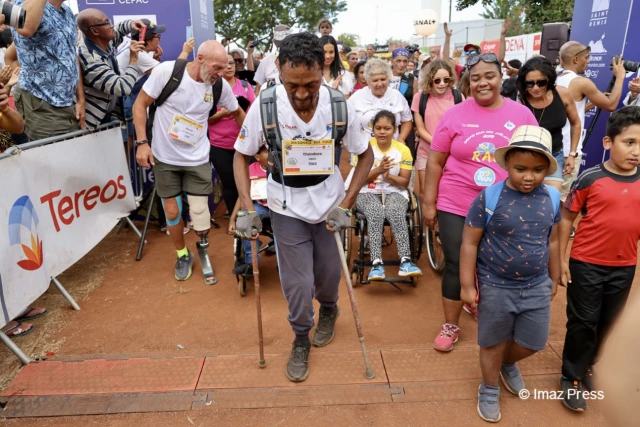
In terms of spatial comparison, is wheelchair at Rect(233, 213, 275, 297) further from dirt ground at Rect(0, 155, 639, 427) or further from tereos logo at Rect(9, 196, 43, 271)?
tereos logo at Rect(9, 196, 43, 271)

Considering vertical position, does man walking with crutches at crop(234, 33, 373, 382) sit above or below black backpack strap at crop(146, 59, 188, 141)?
below

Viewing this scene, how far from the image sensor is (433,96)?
5.01 meters

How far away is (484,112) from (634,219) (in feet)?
3.25

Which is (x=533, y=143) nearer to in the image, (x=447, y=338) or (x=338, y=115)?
(x=338, y=115)

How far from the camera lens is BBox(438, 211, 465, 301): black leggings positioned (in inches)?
118

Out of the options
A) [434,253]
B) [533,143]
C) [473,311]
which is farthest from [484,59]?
[434,253]

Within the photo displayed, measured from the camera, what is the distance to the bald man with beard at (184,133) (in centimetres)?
407

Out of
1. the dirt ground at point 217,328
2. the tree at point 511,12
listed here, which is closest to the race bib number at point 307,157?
the dirt ground at point 217,328

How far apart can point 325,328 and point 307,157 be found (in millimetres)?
1301

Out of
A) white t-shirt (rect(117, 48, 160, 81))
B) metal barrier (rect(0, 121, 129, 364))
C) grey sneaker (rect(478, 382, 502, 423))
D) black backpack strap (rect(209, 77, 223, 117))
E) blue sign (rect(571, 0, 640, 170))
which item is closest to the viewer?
grey sneaker (rect(478, 382, 502, 423))

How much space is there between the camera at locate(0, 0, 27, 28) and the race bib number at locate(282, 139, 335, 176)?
1.91 meters

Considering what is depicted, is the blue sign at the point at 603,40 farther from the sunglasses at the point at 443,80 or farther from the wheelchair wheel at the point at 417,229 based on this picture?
the wheelchair wheel at the point at 417,229

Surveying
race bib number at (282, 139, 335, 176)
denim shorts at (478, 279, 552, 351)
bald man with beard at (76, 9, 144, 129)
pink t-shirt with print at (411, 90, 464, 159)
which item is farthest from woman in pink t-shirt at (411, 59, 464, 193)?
bald man with beard at (76, 9, 144, 129)

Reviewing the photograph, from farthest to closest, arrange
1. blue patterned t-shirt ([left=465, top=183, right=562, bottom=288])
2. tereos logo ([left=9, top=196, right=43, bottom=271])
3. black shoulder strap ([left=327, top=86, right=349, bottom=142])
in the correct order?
tereos logo ([left=9, top=196, right=43, bottom=271])
black shoulder strap ([left=327, top=86, right=349, bottom=142])
blue patterned t-shirt ([left=465, top=183, right=562, bottom=288])
